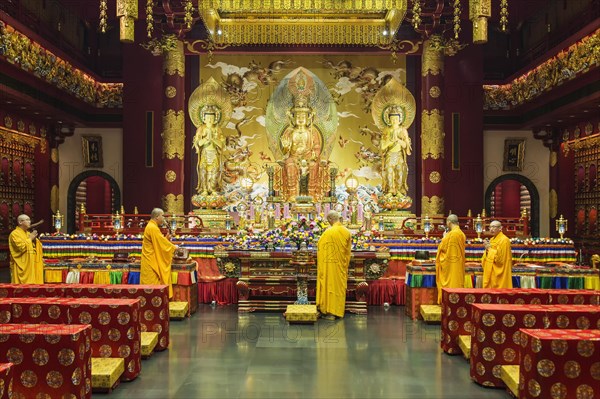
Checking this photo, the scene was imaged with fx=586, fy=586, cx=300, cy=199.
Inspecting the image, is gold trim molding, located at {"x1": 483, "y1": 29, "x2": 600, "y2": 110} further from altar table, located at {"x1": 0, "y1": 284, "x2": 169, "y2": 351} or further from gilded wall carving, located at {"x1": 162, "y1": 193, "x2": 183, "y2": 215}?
altar table, located at {"x1": 0, "y1": 284, "x2": 169, "y2": 351}

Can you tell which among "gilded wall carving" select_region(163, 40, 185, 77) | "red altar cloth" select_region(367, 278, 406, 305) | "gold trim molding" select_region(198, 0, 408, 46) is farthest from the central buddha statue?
"red altar cloth" select_region(367, 278, 406, 305)

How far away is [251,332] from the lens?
5.68 metres

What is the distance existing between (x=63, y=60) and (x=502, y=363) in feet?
34.3

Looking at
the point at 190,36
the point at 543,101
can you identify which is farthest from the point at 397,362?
the point at 190,36

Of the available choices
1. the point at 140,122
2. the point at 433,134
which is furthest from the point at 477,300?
the point at 140,122

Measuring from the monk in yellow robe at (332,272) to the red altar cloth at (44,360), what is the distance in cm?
348

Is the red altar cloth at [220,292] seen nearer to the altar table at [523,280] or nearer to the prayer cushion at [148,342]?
the altar table at [523,280]

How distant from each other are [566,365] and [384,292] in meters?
4.37

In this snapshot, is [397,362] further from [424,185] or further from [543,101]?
[543,101]

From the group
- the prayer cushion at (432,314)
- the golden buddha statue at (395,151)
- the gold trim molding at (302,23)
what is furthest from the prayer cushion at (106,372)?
the golden buddha statue at (395,151)

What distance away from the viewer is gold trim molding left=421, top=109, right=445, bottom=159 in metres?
12.1

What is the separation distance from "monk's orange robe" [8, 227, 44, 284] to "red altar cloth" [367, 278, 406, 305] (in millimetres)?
3991

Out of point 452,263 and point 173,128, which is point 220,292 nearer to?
point 452,263

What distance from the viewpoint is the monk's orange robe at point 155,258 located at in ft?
20.9
